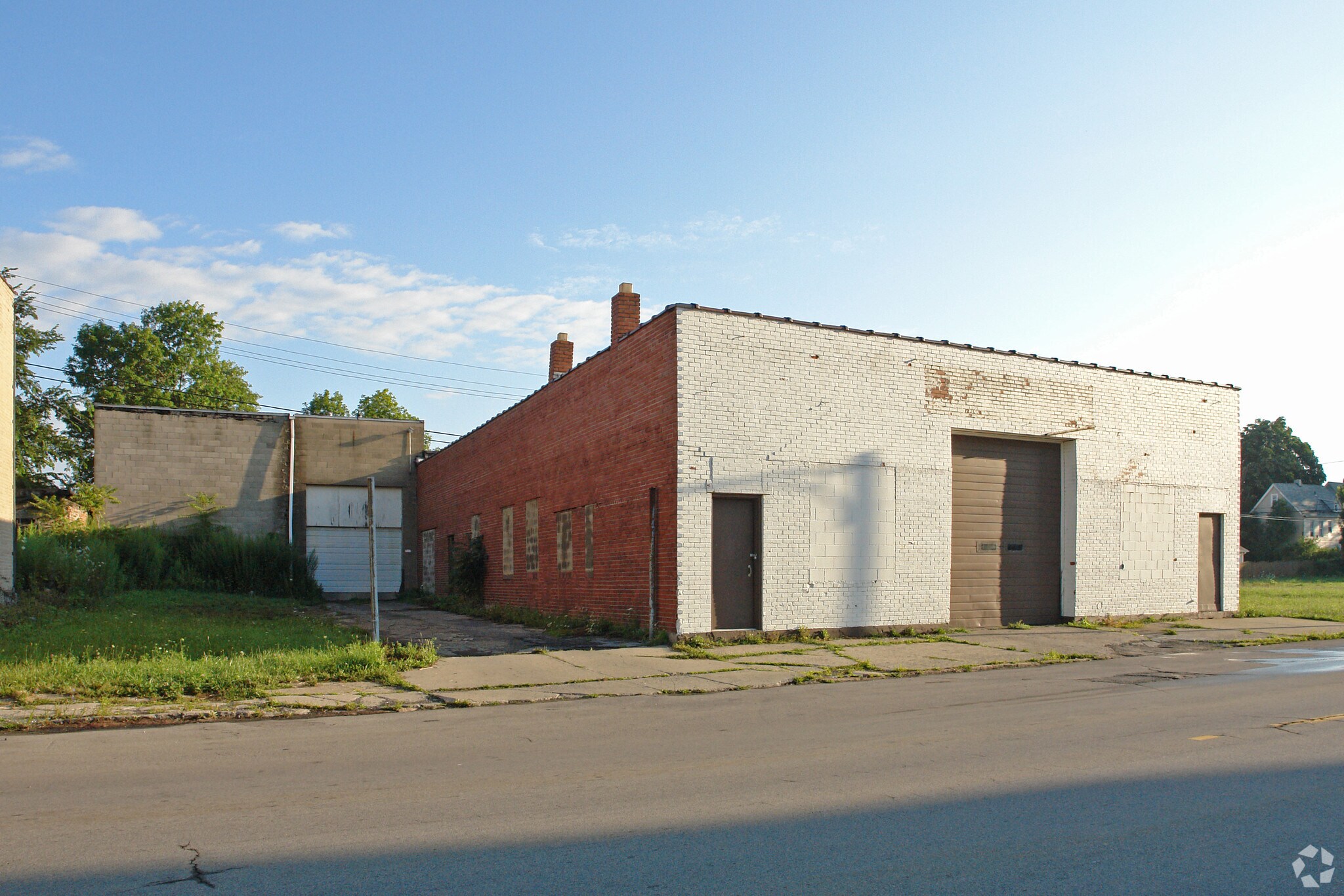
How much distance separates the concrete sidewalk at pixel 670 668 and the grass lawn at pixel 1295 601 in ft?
11.4

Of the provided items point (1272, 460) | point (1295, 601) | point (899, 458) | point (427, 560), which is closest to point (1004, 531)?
point (899, 458)

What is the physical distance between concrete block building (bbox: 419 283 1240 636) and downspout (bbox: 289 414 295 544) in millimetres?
12239

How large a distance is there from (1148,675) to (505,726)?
8495mm

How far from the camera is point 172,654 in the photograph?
12.3 m

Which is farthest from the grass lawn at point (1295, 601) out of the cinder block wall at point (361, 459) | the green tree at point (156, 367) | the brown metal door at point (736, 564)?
the green tree at point (156, 367)

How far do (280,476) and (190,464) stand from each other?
9.22ft

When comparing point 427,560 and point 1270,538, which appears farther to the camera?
point 1270,538

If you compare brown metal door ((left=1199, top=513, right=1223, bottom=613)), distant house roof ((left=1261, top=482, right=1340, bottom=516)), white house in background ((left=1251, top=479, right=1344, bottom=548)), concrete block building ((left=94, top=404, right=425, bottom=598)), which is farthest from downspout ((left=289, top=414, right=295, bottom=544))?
distant house roof ((left=1261, top=482, right=1340, bottom=516))

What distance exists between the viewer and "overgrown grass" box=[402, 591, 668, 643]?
17.2 metres

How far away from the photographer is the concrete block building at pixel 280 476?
31.5 meters

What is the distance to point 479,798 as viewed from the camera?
6.28 metres

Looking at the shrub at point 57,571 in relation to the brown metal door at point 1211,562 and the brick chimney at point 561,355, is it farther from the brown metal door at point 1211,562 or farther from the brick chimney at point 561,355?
the brown metal door at point 1211,562

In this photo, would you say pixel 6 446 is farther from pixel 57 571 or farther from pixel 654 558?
pixel 654 558

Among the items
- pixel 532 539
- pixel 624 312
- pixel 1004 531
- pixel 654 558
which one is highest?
pixel 624 312
